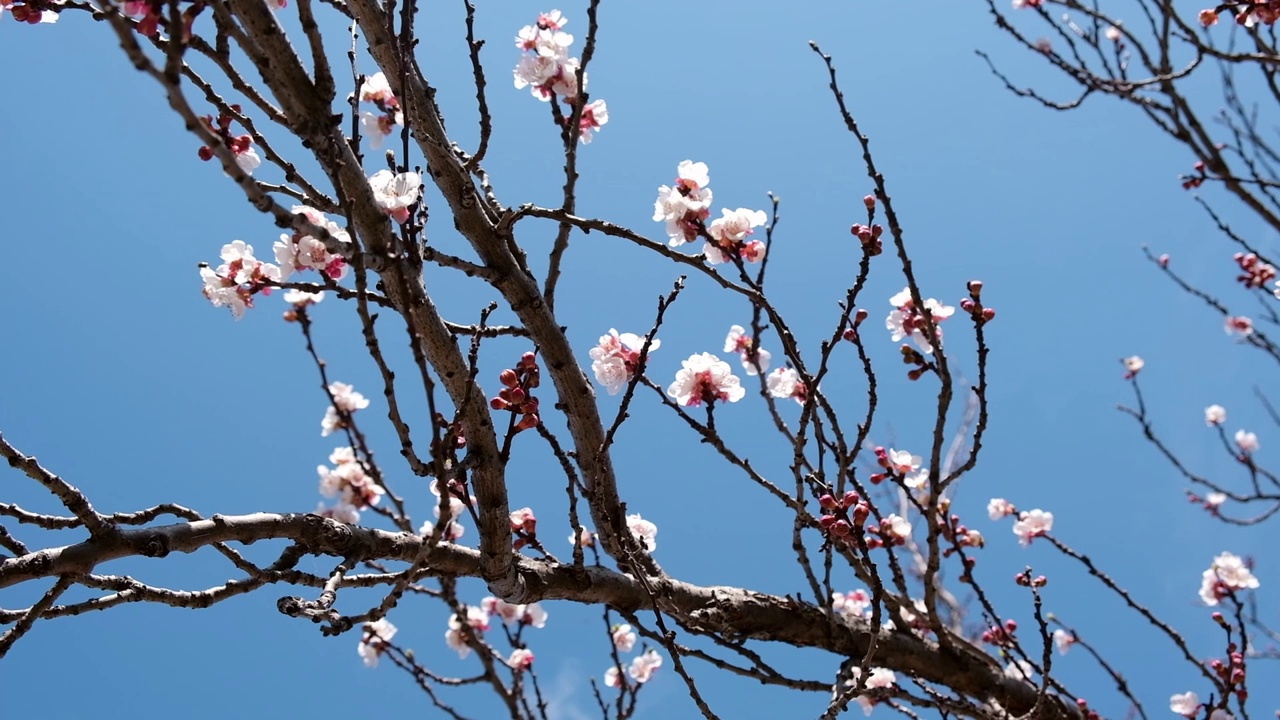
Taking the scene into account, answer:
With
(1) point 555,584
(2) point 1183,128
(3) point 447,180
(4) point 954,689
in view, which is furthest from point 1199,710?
(3) point 447,180

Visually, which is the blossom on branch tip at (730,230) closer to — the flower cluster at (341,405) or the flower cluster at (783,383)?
the flower cluster at (783,383)

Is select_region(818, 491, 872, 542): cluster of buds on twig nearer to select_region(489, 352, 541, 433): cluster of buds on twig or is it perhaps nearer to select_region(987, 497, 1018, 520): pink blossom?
select_region(489, 352, 541, 433): cluster of buds on twig

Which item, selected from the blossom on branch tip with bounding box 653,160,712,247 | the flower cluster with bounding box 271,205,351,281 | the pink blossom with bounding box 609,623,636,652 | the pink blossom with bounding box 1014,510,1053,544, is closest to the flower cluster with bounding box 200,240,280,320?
the flower cluster with bounding box 271,205,351,281

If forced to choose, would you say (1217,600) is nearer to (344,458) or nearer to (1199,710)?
(1199,710)

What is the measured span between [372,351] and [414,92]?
1.13 metres

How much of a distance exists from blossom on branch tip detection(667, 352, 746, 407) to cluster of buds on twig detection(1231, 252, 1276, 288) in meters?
3.80

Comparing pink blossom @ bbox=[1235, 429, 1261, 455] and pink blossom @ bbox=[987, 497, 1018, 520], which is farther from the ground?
pink blossom @ bbox=[1235, 429, 1261, 455]

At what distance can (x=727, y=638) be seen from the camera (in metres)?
2.60

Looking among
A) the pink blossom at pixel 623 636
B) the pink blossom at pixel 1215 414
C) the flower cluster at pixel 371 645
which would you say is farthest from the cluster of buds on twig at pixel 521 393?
the pink blossom at pixel 1215 414

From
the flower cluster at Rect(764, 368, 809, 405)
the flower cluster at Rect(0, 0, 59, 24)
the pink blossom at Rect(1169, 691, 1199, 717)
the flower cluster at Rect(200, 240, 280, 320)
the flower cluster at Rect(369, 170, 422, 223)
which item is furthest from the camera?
the pink blossom at Rect(1169, 691, 1199, 717)

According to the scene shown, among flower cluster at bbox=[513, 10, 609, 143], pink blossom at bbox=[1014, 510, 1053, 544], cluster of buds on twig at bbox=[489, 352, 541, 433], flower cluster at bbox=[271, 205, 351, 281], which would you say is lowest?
cluster of buds on twig at bbox=[489, 352, 541, 433]

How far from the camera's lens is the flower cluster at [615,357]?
8.26 ft

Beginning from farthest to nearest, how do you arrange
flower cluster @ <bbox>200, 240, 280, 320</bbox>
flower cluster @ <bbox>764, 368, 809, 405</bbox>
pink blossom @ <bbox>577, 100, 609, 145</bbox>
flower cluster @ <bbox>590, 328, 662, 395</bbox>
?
1. flower cluster @ <bbox>764, 368, 809, 405</bbox>
2. pink blossom @ <bbox>577, 100, 609, 145</bbox>
3. flower cluster @ <bbox>590, 328, 662, 395</bbox>
4. flower cluster @ <bbox>200, 240, 280, 320</bbox>

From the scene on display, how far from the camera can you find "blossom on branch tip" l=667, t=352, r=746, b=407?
259 centimetres
